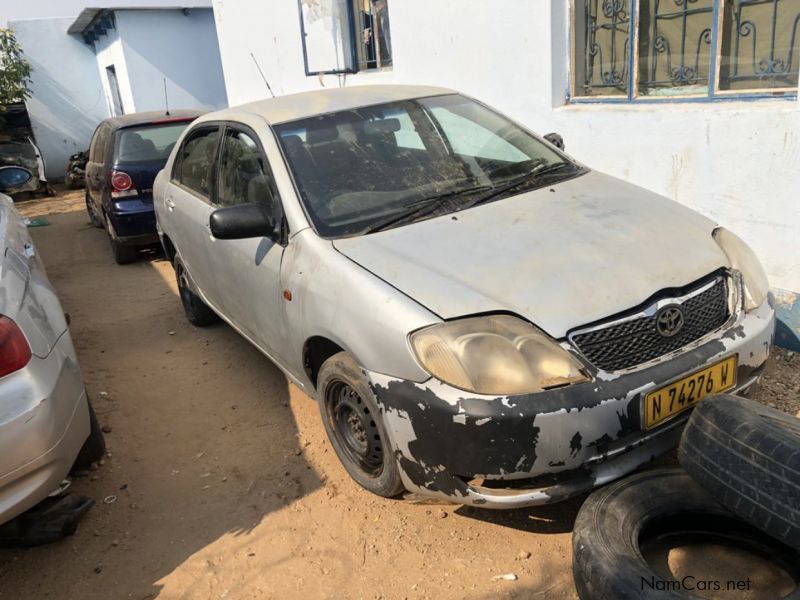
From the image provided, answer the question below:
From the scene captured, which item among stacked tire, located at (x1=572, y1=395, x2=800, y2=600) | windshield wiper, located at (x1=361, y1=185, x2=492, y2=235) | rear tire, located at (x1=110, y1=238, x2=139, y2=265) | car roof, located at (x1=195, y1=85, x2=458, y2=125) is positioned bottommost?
rear tire, located at (x1=110, y1=238, x2=139, y2=265)

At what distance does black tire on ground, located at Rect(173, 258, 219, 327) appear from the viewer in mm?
5238

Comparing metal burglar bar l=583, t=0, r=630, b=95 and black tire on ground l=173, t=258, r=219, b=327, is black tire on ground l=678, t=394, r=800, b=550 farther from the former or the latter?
black tire on ground l=173, t=258, r=219, b=327

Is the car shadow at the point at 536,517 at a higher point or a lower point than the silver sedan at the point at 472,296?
lower

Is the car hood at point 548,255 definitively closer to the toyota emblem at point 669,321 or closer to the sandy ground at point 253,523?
the toyota emblem at point 669,321

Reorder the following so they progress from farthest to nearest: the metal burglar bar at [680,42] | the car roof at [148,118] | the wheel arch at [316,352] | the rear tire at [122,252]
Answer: the rear tire at [122,252], the car roof at [148,118], the metal burglar bar at [680,42], the wheel arch at [316,352]

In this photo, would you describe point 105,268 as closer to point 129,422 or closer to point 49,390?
point 129,422

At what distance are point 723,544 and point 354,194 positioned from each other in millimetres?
2158

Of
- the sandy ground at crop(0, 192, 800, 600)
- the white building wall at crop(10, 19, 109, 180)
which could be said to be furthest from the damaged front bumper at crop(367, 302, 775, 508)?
the white building wall at crop(10, 19, 109, 180)

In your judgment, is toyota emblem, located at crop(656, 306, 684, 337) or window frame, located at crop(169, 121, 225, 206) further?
window frame, located at crop(169, 121, 225, 206)

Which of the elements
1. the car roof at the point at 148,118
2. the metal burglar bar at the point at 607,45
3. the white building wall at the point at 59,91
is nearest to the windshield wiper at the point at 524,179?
the metal burglar bar at the point at 607,45

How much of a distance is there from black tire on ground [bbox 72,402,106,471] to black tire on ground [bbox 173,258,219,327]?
1944 mm

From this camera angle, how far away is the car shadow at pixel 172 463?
9.18 ft

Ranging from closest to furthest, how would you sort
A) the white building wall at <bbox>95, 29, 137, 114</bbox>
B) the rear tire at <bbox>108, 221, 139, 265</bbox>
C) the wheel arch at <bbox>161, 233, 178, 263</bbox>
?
the wheel arch at <bbox>161, 233, 178, 263</bbox> < the rear tire at <bbox>108, 221, 139, 265</bbox> < the white building wall at <bbox>95, 29, 137, 114</bbox>

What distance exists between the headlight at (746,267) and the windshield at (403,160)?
2.96 ft
